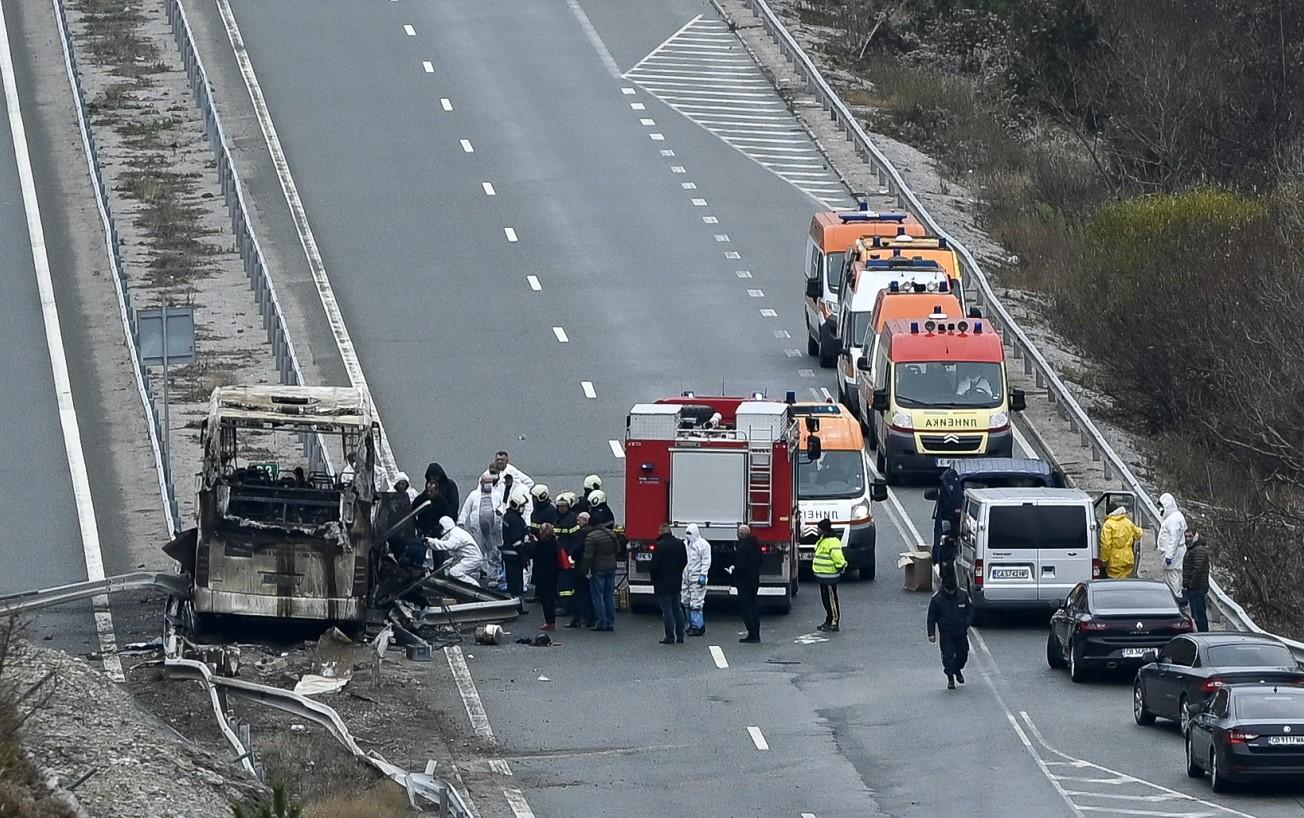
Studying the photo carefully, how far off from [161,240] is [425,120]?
1050 cm

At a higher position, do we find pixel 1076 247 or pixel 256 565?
pixel 256 565

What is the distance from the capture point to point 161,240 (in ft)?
167

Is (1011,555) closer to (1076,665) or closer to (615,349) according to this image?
(1076,665)

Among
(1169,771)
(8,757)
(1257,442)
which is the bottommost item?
(1257,442)

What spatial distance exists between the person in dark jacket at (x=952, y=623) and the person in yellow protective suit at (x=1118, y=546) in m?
4.25

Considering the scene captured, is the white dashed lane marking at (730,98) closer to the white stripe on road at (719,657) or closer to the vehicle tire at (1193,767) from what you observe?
the white stripe on road at (719,657)

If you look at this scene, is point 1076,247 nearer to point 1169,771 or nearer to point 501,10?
point 501,10

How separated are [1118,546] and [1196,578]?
1609 mm

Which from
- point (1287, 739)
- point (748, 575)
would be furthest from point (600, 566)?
point (1287, 739)

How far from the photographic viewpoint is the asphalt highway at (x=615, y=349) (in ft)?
84.9

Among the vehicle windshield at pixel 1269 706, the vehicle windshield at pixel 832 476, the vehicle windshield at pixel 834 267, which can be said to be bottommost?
the vehicle windshield at pixel 832 476

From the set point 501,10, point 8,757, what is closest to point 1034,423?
point 8,757

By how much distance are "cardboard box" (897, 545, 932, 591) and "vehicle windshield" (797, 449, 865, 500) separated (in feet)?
4.69

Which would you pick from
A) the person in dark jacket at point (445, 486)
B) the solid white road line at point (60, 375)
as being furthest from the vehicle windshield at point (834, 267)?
the person in dark jacket at point (445, 486)
